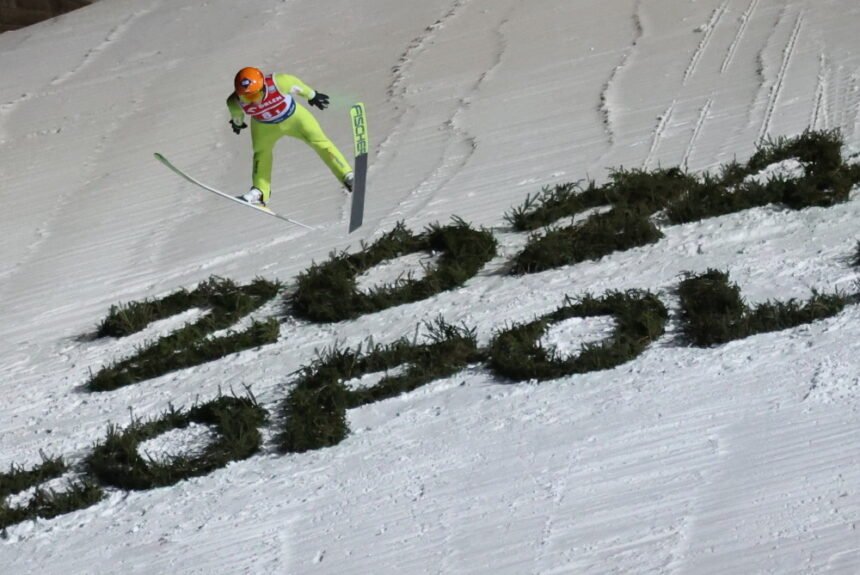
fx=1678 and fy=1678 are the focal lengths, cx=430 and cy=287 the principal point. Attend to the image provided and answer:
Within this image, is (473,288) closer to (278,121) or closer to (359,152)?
(359,152)

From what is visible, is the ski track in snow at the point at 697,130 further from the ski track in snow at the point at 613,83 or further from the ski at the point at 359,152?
the ski at the point at 359,152

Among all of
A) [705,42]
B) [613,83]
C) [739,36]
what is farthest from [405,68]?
[739,36]

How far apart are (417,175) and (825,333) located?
13.8 ft

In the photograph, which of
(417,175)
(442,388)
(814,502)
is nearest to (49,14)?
(417,175)

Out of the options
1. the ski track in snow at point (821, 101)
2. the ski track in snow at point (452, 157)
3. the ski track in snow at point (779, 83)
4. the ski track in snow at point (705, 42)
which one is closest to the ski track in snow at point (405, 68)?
the ski track in snow at point (452, 157)

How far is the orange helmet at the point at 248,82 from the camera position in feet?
25.8

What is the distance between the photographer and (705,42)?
13406mm

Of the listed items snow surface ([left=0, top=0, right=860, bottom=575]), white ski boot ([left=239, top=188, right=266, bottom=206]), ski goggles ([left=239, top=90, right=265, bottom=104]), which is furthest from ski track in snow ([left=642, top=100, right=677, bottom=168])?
ski goggles ([left=239, top=90, right=265, bottom=104])

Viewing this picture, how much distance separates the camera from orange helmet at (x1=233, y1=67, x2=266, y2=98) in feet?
25.8

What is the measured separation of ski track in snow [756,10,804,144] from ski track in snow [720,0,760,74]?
411mm

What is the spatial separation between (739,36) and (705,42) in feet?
0.89

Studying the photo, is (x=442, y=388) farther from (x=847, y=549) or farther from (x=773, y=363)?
(x=847, y=549)

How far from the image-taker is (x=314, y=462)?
773 centimetres

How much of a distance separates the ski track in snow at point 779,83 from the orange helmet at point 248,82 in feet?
12.6
